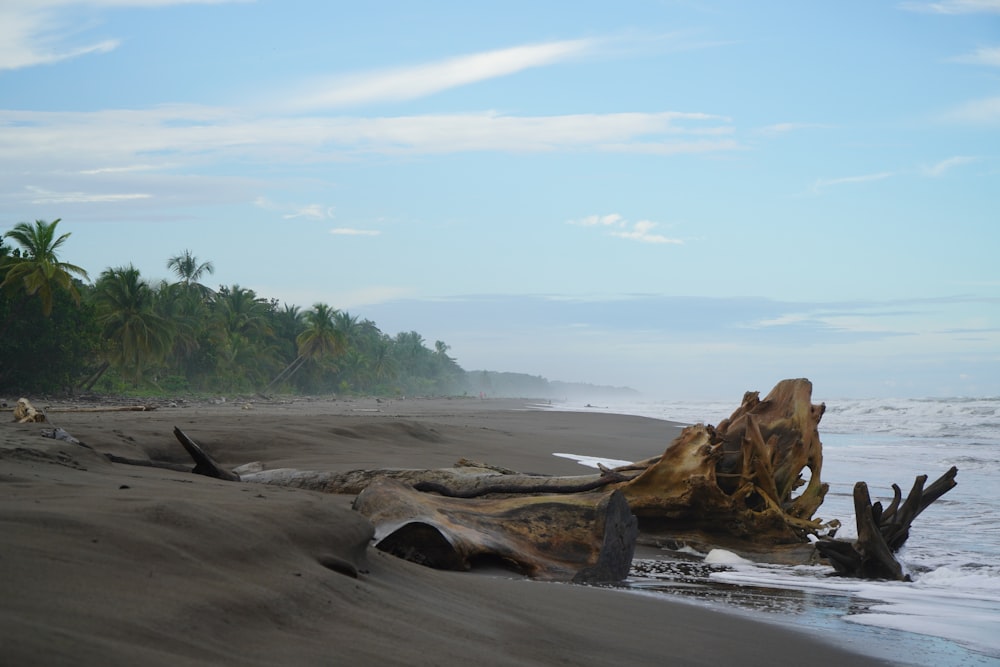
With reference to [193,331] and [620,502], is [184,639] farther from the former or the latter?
[193,331]

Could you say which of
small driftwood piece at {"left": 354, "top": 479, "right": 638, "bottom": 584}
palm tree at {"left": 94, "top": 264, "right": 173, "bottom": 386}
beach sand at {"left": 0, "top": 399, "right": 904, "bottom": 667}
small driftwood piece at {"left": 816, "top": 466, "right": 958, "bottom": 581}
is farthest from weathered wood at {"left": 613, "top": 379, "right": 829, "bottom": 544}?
palm tree at {"left": 94, "top": 264, "right": 173, "bottom": 386}

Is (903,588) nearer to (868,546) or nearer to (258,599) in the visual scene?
(868,546)

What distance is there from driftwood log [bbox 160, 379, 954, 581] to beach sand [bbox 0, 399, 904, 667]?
447mm

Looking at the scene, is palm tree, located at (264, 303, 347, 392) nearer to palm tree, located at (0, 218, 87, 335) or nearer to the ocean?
palm tree, located at (0, 218, 87, 335)

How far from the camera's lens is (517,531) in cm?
507

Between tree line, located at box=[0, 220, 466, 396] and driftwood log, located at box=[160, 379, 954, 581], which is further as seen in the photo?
tree line, located at box=[0, 220, 466, 396]

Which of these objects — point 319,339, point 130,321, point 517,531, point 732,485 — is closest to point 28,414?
point 517,531

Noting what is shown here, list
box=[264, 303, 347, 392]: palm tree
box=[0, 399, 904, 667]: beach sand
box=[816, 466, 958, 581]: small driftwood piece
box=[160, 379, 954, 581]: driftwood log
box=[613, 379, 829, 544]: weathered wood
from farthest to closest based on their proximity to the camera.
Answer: box=[264, 303, 347, 392]: palm tree < box=[613, 379, 829, 544]: weathered wood < box=[816, 466, 958, 581]: small driftwood piece < box=[160, 379, 954, 581]: driftwood log < box=[0, 399, 904, 667]: beach sand

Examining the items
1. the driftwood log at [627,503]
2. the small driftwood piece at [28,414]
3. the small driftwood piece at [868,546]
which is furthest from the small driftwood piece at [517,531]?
the small driftwood piece at [28,414]

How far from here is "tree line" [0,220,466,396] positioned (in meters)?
28.2

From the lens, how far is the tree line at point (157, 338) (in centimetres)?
2823

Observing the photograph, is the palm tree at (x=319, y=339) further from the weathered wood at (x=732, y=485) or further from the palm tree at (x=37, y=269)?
the weathered wood at (x=732, y=485)

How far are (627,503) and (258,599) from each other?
3125 mm

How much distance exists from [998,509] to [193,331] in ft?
150
